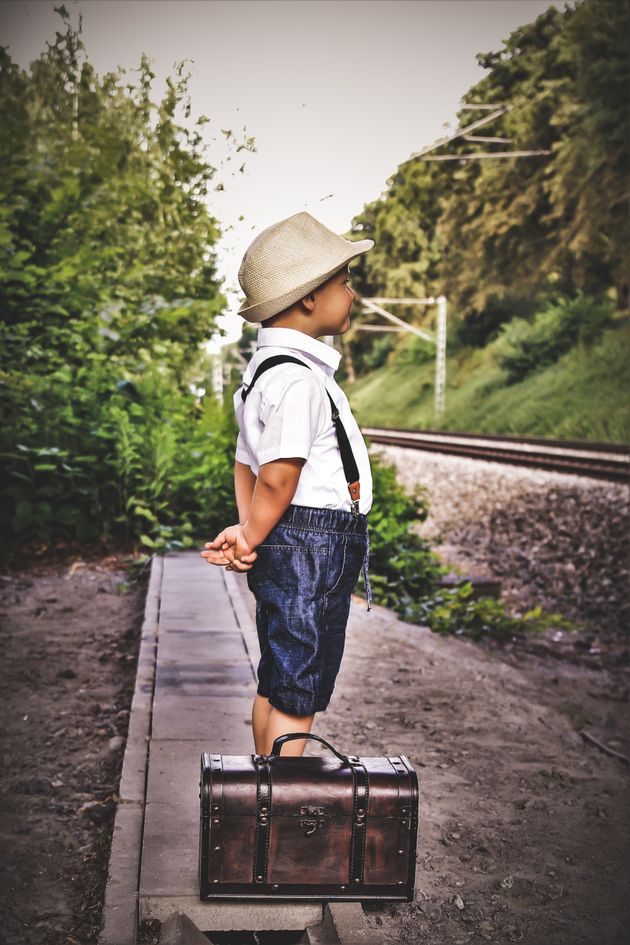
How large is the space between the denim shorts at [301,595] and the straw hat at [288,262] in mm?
560

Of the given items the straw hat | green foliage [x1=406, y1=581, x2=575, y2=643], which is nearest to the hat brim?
the straw hat

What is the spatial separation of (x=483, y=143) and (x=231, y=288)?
2271 cm

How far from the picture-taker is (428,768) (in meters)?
3.54

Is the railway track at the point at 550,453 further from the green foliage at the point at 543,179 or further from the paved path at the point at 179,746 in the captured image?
the paved path at the point at 179,746

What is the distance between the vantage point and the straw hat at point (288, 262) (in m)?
2.40

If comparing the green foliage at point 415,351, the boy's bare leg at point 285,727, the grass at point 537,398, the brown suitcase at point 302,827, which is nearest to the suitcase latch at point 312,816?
the brown suitcase at point 302,827

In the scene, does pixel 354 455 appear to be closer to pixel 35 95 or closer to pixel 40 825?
pixel 40 825

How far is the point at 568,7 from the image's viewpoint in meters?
23.7

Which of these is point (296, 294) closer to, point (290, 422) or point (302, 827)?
point (290, 422)

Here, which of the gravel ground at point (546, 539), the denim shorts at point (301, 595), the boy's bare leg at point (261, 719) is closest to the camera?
the denim shorts at point (301, 595)

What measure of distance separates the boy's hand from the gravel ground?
16.6 ft

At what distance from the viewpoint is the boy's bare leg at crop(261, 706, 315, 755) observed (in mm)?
2426

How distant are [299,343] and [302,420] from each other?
0.28 metres

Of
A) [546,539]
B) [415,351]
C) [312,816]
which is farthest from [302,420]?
[415,351]
